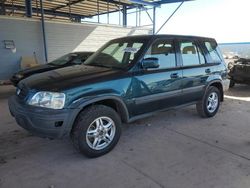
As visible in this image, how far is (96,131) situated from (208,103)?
9.73ft

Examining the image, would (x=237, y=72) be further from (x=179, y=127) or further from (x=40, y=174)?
(x=40, y=174)

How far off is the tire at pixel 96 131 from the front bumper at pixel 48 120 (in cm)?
16

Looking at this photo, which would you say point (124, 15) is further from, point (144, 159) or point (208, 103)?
point (144, 159)

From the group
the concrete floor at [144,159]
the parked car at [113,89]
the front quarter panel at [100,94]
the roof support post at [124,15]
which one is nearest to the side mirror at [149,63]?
the parked car at [113,89]

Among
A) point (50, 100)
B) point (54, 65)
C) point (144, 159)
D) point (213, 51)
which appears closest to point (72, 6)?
point (54, 65)

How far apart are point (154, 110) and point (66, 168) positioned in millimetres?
1772

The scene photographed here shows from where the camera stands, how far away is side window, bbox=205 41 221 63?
17.6 feet

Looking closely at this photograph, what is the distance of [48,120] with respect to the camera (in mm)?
3105

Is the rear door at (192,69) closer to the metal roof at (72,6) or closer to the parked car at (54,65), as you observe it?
the parked car at (54,65)

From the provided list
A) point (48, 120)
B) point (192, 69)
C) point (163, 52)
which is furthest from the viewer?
point (192, 69)

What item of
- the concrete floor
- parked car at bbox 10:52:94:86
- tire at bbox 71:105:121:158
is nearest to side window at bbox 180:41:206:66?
the concrete floor

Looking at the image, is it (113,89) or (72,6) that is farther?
(72,6)

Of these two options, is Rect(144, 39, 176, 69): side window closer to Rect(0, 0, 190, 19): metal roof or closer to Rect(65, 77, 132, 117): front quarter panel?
Rect(65, 77, 132, 117): front quarter panel

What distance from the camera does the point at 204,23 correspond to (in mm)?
21000
